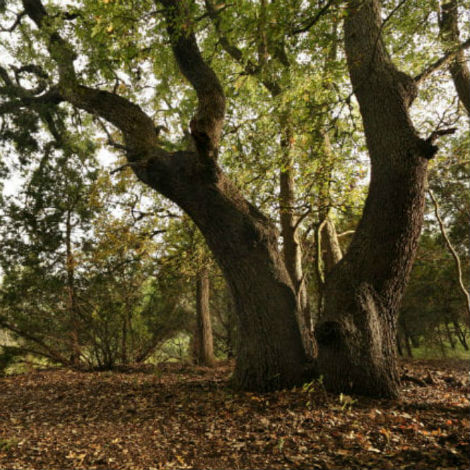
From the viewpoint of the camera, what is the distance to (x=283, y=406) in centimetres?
363

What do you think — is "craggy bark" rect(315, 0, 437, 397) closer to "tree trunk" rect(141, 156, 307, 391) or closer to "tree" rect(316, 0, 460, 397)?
"tree" rect(316, 0, 460, 397)

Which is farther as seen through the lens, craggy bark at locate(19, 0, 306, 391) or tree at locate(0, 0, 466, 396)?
craggy bark at locate(19, 0, 306, 391)

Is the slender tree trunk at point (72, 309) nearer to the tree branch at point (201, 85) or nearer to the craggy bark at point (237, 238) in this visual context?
the craggy bark at point (237, 238)

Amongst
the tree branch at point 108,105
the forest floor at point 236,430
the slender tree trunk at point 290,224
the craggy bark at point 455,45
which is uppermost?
the craggy bark at point 455,45

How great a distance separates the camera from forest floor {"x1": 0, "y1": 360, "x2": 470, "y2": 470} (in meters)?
2.65

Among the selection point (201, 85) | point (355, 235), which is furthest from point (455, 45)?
point (201, 85)

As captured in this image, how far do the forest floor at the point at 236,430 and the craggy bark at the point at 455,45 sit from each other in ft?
15.1

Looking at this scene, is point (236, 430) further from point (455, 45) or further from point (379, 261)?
point (455, 45)

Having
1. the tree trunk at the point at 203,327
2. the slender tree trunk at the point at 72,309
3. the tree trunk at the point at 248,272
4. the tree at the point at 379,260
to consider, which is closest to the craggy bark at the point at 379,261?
the tree at the point at 379,260

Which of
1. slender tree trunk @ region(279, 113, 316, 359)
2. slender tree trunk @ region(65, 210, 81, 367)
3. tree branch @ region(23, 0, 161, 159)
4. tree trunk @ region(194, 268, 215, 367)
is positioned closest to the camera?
tree branch @ region(23, 0, 161, 159)

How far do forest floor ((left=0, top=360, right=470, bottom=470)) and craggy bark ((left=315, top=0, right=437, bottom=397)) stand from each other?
1.05 ft

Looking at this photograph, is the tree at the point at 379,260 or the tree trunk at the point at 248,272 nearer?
the tree at the point at 379,260

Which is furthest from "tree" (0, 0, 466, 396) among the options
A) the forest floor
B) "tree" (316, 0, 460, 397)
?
the forest floor

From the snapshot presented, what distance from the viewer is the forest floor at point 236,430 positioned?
2.65 m
